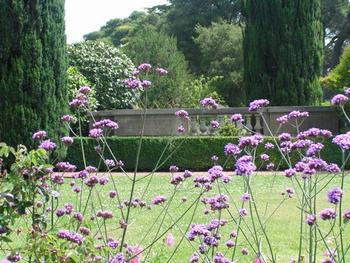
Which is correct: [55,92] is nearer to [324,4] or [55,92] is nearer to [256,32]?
[256,32]

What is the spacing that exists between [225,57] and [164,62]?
212 inches

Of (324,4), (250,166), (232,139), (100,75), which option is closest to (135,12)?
(324,4)

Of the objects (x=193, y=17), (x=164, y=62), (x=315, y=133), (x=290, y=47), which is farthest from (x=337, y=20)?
(x=315, y=133)

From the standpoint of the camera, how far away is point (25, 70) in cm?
1277

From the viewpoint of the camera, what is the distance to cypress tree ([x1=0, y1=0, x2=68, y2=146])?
1271 centimetres

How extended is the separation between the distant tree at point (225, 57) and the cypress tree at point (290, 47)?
15.2 meters

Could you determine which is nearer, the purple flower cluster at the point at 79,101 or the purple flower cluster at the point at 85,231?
the purple flower cluster at the point at 85,231

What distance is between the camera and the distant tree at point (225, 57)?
34594 mm

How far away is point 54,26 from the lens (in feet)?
42.8

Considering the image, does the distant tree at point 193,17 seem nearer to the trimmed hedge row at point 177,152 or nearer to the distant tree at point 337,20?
the distant tree at point 337,20

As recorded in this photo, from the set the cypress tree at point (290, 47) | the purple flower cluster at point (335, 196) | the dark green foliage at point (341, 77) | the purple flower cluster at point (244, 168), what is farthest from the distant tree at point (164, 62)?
the purple flower cluster at point (335, 196)

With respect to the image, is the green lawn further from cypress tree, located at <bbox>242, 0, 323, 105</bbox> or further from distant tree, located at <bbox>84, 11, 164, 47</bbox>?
distant tree, located at <bbox>84, 11, 164, 47</bbox>

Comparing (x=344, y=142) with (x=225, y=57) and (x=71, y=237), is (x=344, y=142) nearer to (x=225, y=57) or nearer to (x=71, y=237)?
(x=71, y=237)

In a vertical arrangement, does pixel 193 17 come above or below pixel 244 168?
above
